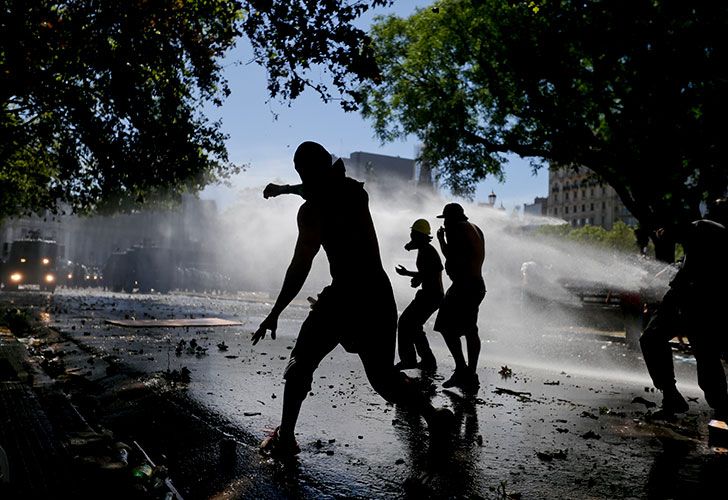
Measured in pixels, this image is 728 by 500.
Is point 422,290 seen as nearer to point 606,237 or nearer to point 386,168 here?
point 606,237

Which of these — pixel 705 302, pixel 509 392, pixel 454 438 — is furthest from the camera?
pixel 509 392

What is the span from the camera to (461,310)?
5836 mm

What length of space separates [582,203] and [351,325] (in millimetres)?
95941

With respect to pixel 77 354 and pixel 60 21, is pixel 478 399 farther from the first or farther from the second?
pixel 60 21

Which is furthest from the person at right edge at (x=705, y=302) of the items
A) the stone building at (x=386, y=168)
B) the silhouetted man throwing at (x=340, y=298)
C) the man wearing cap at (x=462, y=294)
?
the stone building at (x=386, y=168)

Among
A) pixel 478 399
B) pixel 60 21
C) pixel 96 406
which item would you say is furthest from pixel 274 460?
pixel 60 21

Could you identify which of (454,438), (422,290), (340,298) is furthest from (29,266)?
(454,438)

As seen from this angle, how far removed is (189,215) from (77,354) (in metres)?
80.3

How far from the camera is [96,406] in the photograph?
4.33 metres

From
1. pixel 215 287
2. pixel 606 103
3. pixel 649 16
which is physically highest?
pixel 649 16

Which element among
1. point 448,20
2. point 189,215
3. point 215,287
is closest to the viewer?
point 448,20

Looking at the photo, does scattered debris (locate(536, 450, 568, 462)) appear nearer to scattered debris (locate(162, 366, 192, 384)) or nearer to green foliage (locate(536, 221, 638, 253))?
scattered debris (locate(162, 366, 192, 384))

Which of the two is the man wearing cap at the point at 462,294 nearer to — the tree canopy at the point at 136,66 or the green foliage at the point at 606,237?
the tree canopy at the point at 136,66

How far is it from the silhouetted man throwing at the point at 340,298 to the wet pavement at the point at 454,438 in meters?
0.38
